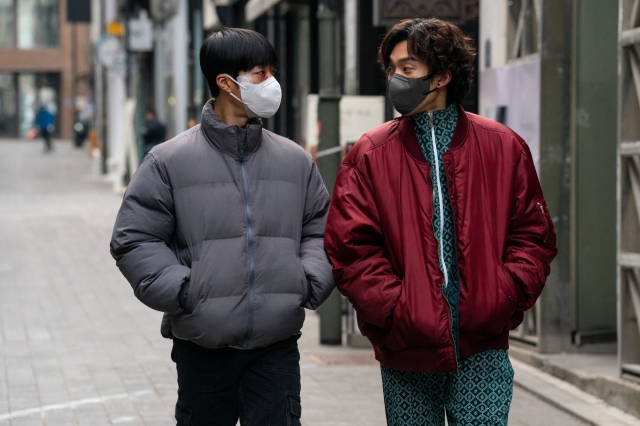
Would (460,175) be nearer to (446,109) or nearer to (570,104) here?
(446,109)

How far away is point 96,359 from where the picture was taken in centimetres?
836

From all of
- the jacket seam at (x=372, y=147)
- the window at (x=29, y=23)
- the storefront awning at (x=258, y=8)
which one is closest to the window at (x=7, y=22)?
the window at (x=29, y=23)

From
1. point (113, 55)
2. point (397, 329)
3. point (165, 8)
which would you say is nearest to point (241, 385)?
point (397, 329)

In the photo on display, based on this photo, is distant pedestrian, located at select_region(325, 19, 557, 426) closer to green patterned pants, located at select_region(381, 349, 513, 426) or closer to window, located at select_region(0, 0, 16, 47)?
green patterned pants, located at select_region(381, 349, 513, 426)

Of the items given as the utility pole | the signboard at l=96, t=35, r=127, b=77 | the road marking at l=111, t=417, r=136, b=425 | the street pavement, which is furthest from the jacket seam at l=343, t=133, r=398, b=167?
the signboard at l=96, t=35, r=127, b=77

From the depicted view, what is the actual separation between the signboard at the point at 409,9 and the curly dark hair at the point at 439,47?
4.78m

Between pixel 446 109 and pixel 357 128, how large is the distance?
17.1ft

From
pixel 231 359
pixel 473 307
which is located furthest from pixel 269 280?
pixel 473 307

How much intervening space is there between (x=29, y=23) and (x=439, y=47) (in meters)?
62.4

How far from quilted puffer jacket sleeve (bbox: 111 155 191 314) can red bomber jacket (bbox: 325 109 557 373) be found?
0.50 metres

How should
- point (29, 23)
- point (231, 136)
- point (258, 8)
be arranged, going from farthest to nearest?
point (29, 23) < point (258, 8) < point (231, 136)

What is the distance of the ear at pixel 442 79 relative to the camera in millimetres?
3695

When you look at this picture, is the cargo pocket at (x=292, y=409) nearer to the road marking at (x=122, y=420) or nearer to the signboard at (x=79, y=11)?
the road marking at (x=122, y=420)

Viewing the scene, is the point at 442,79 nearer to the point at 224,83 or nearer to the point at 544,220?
the point at 544,220
